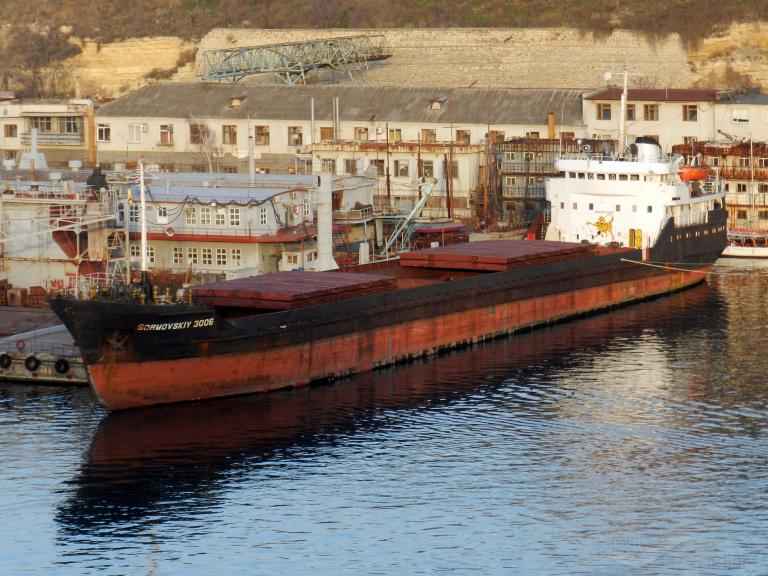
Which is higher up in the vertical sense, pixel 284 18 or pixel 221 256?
pixel 284 18

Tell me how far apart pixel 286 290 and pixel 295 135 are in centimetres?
4652

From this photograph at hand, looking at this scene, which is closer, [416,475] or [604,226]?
[416,475]

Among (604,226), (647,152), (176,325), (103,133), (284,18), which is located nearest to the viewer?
(176,325)

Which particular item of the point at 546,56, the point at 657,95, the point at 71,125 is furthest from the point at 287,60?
the point at 657,95

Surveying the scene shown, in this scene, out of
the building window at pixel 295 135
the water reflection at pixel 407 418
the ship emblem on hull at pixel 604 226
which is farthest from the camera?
the building window at pixel 295 135

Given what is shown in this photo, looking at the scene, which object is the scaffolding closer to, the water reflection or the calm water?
the water reflection

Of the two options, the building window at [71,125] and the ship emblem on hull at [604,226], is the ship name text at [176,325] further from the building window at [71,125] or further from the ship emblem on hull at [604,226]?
the building window at [71,125]

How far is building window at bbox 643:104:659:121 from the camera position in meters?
92.8

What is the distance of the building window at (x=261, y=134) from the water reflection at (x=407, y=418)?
4155cm

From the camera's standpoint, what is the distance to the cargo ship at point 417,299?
48.3 m

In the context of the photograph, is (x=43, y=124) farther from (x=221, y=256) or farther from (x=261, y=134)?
(x=221, y=256)

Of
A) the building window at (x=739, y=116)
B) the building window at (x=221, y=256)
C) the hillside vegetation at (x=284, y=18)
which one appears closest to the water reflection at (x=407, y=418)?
the building window at (x=221, y=256)

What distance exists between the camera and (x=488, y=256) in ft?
211

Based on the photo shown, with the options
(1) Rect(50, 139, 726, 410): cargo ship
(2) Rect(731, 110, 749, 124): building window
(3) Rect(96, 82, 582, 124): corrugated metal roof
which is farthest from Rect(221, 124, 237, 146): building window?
(2) Rect(731, 110, 749, 124): building window
